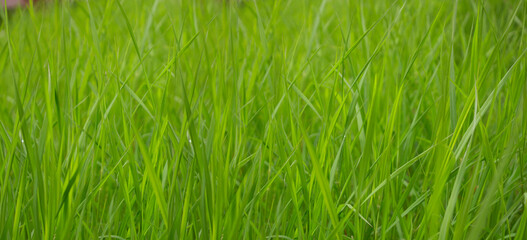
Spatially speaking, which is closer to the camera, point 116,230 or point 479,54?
point 116,230

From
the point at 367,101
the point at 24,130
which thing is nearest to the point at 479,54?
the point at 367,101

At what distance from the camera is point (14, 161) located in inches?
40.4

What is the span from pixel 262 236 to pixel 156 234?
0.61 ft

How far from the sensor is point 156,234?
930 millimetres

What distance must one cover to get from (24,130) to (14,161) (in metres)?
0.19

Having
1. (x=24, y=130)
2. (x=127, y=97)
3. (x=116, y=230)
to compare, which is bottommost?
(x=116, y=230)

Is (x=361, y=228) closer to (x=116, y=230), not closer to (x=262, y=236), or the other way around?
(x=262, y=236)

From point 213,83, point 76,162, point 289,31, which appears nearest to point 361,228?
point 213,83

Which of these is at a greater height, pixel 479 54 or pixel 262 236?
pixel 479 54

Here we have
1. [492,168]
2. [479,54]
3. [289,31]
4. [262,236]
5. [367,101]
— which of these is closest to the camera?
[262,236]

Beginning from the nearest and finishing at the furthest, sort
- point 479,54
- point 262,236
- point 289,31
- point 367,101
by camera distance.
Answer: point 262,236 → point 479,54 → point 367,101 → point 289,31

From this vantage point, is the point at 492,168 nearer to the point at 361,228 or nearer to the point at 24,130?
the point at 361,228

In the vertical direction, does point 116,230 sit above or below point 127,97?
below

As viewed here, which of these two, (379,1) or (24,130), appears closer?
(24,130)
